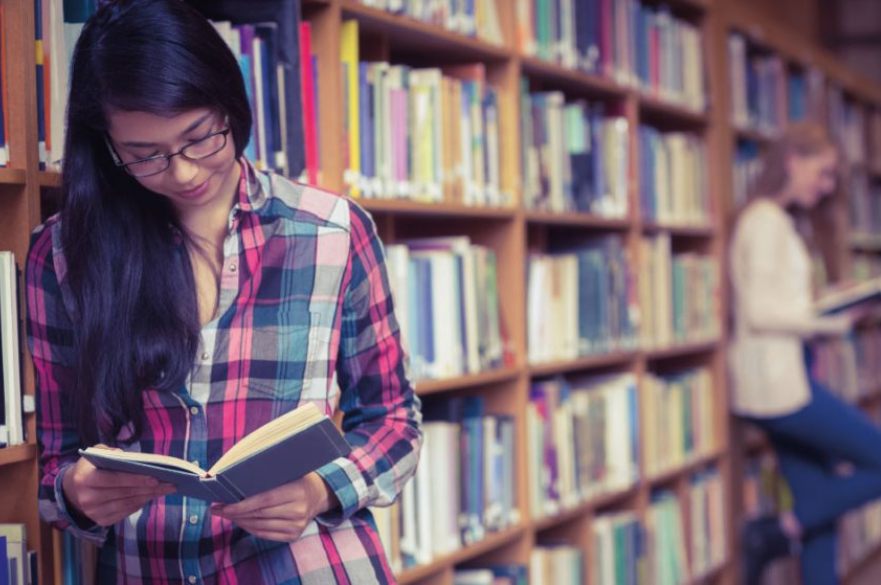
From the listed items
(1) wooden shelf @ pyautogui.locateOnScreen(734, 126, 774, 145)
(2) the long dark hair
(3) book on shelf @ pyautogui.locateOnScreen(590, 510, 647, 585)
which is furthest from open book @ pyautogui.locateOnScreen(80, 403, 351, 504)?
(1) wooden shelf @ pyautogui.locateOnScreen(734, 126, 774, 145)

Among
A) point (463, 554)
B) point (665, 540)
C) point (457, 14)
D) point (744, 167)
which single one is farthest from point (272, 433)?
point (744, 167)

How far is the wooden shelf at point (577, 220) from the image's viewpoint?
8.87ft

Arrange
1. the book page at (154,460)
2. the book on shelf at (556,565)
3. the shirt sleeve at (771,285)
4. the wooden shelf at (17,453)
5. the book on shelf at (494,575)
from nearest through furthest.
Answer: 1. the book page at (154,460)
2. the wooden shelf at (17,453)
3. the book on shelf at (494,575)
4. the book on shelf at (556,565)
5. the shirt sleeve at (771,285)

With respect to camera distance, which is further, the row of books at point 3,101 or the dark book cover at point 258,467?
the row of books at point 3,101

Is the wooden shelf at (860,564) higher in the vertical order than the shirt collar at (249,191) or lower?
lower

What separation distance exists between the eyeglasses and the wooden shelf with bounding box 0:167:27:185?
227mm

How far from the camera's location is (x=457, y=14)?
94.7 inches

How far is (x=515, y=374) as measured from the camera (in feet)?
8.50

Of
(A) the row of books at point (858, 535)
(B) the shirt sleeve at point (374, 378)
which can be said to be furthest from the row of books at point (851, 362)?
(B) the shirt sleeve at point (374, 378)

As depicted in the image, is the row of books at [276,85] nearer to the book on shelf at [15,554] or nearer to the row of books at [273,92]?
the row of books at [273,92]

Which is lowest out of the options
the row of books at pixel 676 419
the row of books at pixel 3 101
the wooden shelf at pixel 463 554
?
the wooden shelf at pixel 463 554

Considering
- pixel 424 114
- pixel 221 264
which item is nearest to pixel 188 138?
pixel 221 264

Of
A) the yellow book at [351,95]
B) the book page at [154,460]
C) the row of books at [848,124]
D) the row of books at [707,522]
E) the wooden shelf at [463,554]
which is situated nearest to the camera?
the book page at [154,460]

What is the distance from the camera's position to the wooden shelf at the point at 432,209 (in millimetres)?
2109
